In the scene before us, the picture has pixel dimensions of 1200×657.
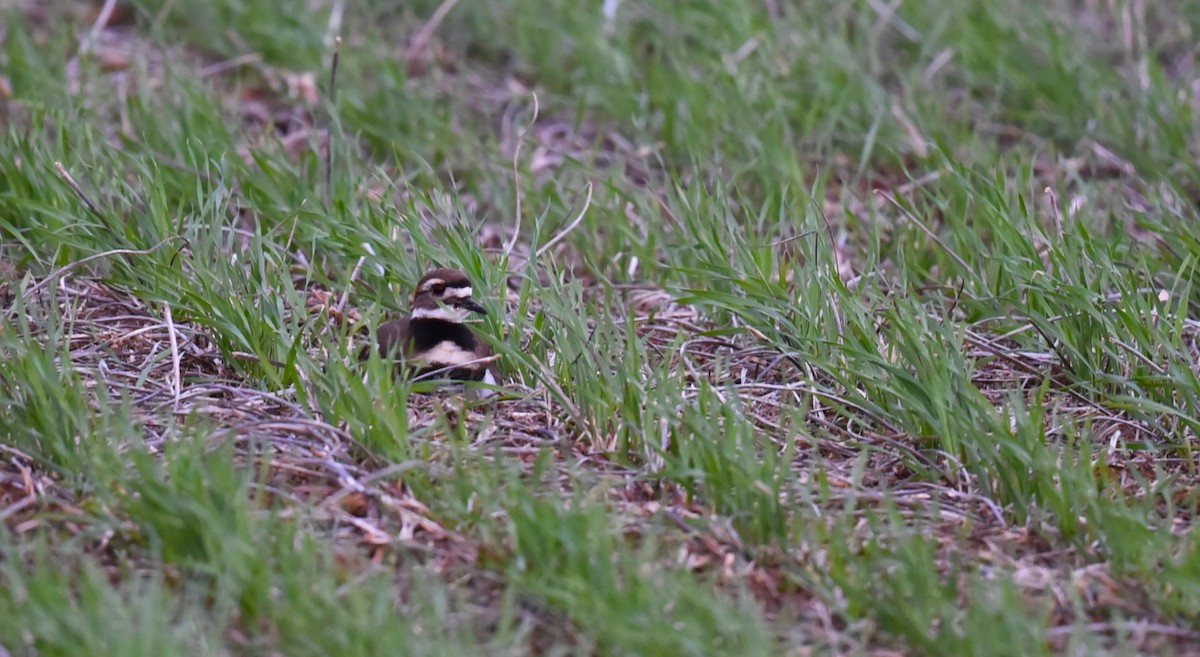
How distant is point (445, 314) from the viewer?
13.6 feet

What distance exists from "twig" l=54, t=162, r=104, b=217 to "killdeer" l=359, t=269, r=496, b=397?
1.06m

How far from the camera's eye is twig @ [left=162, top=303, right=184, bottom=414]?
391cm

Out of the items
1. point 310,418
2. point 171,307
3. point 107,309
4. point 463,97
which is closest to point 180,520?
point 310,418

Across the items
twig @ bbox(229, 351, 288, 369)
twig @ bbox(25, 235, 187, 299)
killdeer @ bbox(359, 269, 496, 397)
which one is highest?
twig @ bbox(25, 235, 187, 299)

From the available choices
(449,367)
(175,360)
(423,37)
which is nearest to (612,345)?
(449,367)

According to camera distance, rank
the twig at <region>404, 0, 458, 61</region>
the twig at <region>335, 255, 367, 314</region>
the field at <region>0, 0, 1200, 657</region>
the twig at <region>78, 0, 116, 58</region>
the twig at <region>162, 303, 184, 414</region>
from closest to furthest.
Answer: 1. the field at <region>0, 0, 1200, 657</region>
2. the twig at <region>162, 303, 184, 414</region>
3. the twig at <region>335, 255, 367, 314</region>
4. the twig at <region>78, 0, 116, 58</region>
5. the twig at <region>404, 0, 458, 61</region>

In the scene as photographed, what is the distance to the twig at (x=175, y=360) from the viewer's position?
12.8ft

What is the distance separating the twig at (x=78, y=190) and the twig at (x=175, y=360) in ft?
1.86

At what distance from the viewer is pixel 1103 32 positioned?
7328mm

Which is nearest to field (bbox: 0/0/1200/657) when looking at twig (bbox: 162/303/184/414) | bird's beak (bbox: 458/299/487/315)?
twig (bbox: 162/303/184/414)

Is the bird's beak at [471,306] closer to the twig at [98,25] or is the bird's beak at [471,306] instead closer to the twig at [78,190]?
the twig at [78,190]

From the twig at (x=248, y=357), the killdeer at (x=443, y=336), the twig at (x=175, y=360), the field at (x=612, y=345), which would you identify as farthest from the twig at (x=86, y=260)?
the killdeer at (x=443, y=336)

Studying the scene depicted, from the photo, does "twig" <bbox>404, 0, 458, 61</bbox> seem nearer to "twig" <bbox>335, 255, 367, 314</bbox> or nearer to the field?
the field

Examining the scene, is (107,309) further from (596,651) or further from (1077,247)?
(1077,247)
